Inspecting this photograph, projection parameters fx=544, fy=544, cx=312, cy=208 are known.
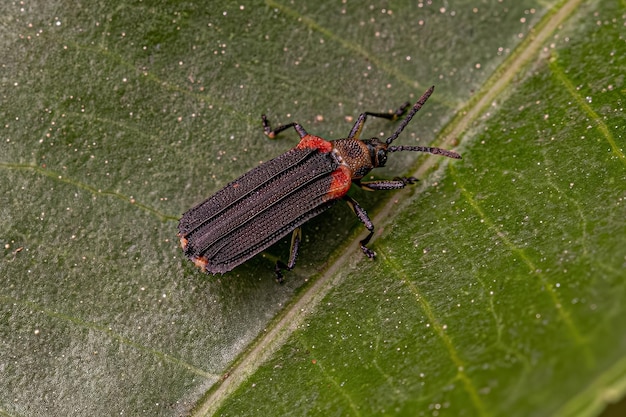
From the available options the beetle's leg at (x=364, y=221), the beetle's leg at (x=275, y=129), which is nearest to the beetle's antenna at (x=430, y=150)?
the beetle's leg at (x=364, y=221)

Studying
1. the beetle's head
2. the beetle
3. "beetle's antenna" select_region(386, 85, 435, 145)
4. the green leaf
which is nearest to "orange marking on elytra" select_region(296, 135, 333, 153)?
the beetle

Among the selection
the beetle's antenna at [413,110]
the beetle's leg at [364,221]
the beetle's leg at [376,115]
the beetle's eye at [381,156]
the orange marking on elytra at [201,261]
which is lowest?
the beetle's leg at [364,221]

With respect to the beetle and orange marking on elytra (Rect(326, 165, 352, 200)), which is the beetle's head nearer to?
the beetle

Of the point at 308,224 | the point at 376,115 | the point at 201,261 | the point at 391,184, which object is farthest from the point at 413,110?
the point at 201,261

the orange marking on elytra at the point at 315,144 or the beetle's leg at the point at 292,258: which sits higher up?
the orange marking on elytra at the point at 315,144

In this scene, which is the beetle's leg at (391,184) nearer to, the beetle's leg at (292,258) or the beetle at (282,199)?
the beetle at (282,199)

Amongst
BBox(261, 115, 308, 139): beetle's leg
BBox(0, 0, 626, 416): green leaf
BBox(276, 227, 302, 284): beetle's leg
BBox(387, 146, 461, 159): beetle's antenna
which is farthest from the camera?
BBox(261, 115, 308, 139): beetle's leg

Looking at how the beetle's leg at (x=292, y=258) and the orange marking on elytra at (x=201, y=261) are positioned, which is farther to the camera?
the beetle's leg at (x=292, y=258)

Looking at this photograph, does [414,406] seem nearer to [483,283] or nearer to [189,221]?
[483,283]
